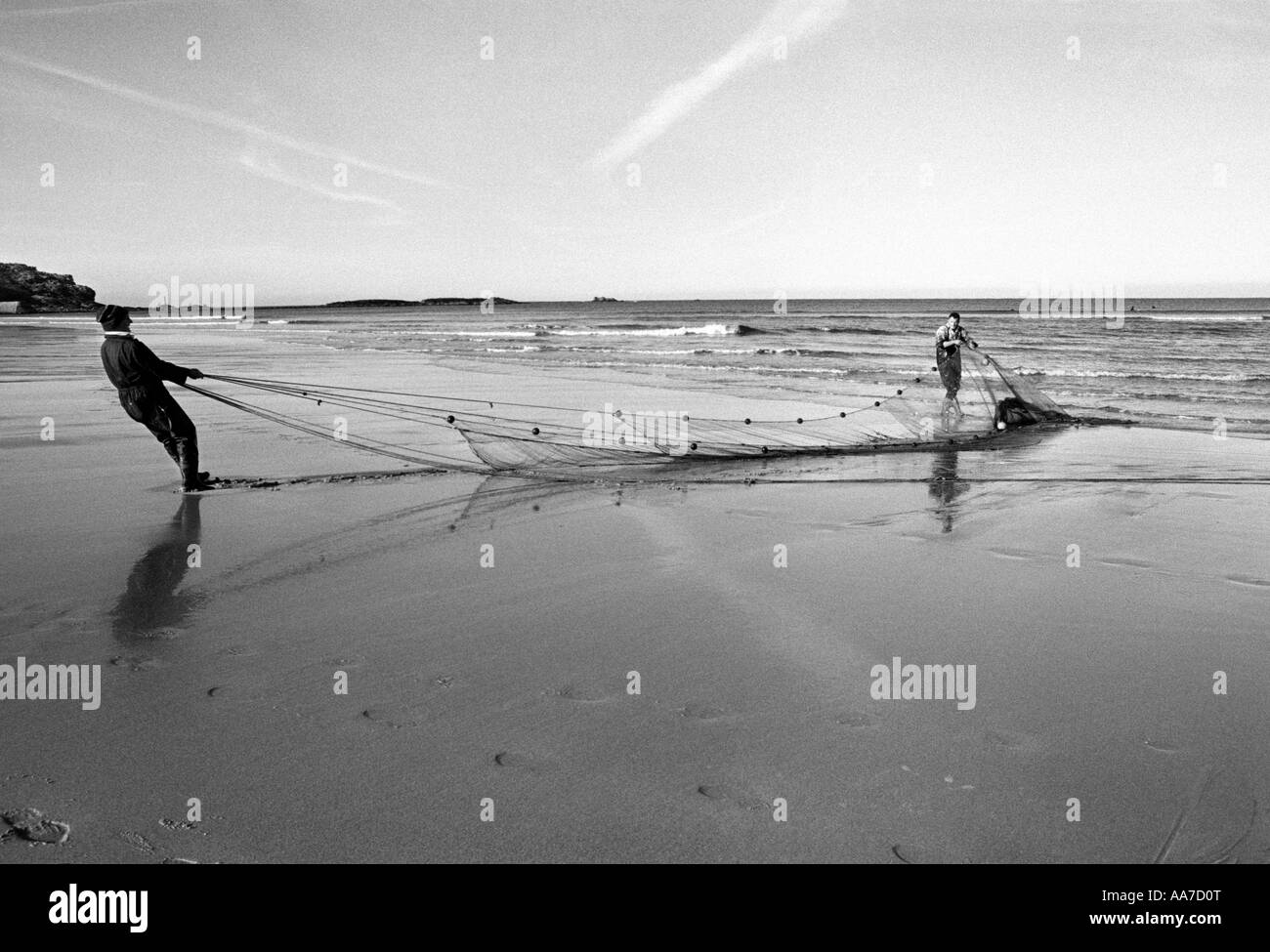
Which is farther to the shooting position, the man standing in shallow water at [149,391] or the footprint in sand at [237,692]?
the man standing in shallow water at [149,391]

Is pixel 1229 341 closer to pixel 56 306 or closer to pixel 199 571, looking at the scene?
pixel 199 571

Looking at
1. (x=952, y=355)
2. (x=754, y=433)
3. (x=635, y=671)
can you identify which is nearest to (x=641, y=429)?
(x=754, y=433)

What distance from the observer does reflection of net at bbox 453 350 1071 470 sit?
31.4ft

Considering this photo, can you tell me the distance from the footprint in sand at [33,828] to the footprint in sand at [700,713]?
2.26 m

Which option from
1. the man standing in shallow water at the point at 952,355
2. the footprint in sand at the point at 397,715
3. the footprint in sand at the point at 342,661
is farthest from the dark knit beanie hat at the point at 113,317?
the man standing in shallow water at the point at 952,355

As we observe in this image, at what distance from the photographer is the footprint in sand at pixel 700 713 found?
370 centimetres

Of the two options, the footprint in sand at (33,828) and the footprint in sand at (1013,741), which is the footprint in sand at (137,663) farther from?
the footprint in sand at (1013,741)

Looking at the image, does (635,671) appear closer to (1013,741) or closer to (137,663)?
(1013,741)

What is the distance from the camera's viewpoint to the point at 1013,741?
11.5 ft

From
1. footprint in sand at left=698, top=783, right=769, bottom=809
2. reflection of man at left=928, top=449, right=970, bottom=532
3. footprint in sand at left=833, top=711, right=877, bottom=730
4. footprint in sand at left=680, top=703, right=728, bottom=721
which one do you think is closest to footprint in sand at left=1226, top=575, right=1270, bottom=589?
reflection of man at left=928, top=449, right=970, bottom=532

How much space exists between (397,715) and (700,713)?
130 cm

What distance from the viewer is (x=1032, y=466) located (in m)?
9.80

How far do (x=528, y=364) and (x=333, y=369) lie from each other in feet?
20.0

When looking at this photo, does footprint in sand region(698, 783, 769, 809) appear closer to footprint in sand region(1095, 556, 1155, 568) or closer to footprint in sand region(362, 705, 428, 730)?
footprint in sand region(362, 705, 428, 730)
